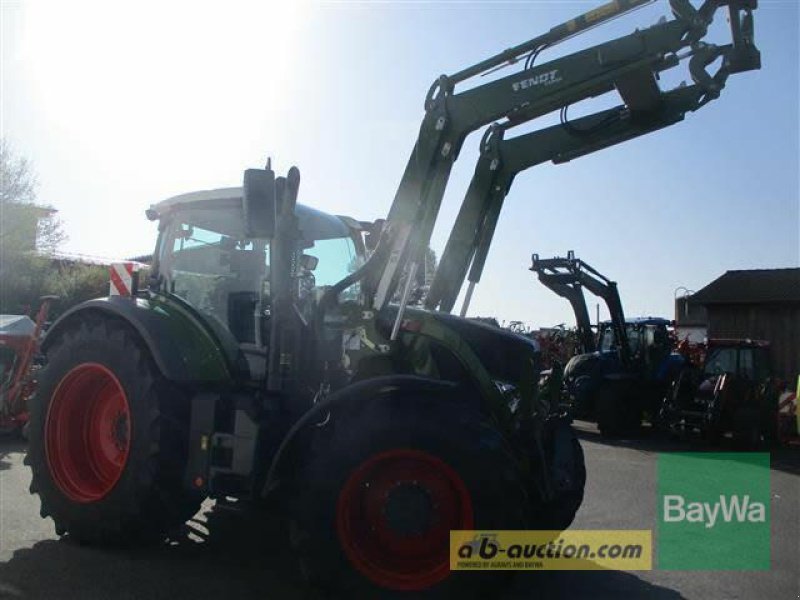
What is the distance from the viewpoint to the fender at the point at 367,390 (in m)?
3.90

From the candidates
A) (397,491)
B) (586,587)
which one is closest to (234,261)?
(397,491)

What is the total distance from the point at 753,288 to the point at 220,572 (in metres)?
29.1

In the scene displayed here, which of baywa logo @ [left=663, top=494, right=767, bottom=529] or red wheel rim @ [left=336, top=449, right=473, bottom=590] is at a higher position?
red wheel rim @ [left=336, top=449, right=473, bottom=590]

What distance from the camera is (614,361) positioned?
14.3 metres

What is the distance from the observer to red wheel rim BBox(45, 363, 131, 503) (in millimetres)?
5176

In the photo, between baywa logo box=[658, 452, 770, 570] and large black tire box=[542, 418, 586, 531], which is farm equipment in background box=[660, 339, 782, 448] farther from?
large black tire box=[542, 418, 586, 531]

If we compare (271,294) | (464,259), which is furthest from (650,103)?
(271,294)

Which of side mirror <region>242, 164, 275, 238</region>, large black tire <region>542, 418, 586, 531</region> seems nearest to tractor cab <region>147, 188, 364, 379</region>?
side mirror <region>242, 164, 275, 238</region>

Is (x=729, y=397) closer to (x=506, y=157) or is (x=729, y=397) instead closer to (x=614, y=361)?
(x=614, y=361)

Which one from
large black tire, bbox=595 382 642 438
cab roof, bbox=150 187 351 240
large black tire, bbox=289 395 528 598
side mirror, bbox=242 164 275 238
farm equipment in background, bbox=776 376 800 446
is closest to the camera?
large black tire, bbox=289 395 528 598

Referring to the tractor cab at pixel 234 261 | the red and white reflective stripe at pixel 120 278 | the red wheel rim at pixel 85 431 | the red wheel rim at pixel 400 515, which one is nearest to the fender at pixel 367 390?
the red wheel rim at pixel 400 515

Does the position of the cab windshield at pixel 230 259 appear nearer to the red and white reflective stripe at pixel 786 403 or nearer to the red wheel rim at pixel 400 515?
the red wheel rim at pixel 400 515

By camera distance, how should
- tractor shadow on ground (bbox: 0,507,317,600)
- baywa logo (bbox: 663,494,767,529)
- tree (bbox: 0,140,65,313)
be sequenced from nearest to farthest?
1. tractor shadow on ground (bbox: 0,507,317,600)
2. baywa logo (bbox: 663,494,767,529)
3. tree (bbox: 0,140,65,313)

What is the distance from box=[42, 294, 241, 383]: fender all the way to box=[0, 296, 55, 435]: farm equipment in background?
4362 millimetres
